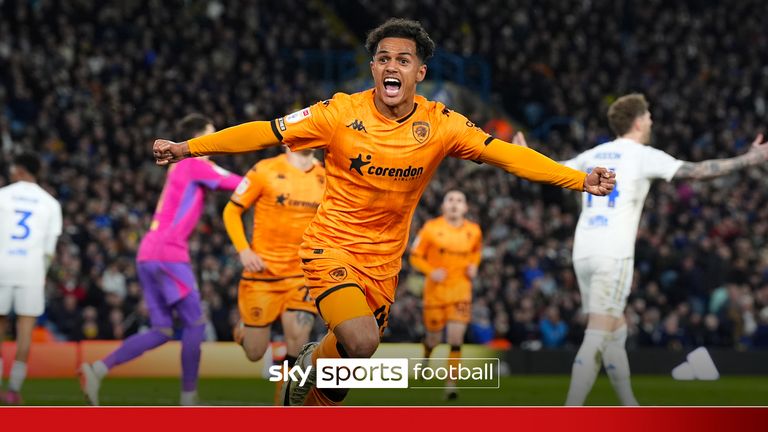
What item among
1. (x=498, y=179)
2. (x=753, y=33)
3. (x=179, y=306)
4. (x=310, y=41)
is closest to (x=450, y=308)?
(x=179, y=306)

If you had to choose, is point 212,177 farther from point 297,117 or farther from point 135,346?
point 297,117

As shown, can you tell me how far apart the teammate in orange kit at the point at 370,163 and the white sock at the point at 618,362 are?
2497 millimetres

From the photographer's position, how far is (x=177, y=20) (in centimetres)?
2434

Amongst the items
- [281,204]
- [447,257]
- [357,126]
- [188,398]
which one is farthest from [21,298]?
[447,257]

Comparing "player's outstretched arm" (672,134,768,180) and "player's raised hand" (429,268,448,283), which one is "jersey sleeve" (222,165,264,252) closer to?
"player's outstretched arm" (672,134,768,180)

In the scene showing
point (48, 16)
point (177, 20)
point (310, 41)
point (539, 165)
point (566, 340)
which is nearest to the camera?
point (539, 165)

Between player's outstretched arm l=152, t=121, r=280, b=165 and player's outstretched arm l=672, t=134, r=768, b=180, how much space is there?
3323 mm

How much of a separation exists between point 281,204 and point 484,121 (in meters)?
16.1

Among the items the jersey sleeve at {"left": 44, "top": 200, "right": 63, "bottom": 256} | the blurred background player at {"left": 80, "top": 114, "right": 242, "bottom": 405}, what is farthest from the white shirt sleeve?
the blurred background player at {"left": 80, "top": 114, "right": 242, "bottom": 405}

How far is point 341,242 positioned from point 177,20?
18435mm

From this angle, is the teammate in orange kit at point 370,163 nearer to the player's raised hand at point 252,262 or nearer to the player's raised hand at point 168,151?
the player's raised hand at point 168,151

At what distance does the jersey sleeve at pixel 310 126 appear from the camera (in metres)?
6.60

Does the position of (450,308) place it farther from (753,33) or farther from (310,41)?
(753,33)

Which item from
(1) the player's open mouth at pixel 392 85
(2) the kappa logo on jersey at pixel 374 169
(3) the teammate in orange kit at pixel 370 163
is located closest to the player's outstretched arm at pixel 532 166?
(3) the teammate in orange kit at pixel 370 163
